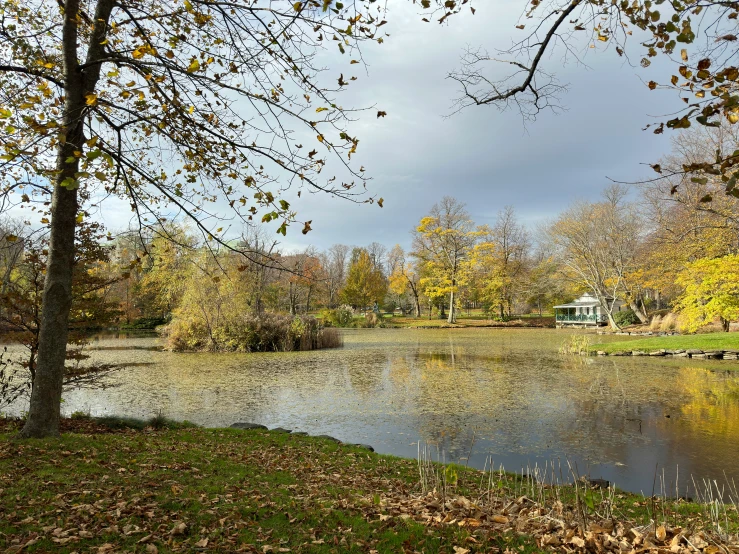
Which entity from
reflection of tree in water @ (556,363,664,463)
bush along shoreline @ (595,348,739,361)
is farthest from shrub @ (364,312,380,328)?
reflection of tree in water @ (556,363,664,463)

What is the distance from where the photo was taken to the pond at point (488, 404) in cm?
689

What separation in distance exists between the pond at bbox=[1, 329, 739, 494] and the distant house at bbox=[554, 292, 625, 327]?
2208 cm

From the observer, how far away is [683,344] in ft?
62.5

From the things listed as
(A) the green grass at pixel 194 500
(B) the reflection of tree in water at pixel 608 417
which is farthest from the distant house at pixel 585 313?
(A) the green grass at pixel 194 500

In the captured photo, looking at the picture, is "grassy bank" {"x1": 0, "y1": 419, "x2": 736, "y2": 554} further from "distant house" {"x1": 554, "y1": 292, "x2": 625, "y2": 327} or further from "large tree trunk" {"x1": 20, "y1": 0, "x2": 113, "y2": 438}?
"distant house" {"x1": 554, "y1": 292, "x2": 625, "y2": 327}

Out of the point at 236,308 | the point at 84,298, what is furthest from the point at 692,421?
the point at 236,308

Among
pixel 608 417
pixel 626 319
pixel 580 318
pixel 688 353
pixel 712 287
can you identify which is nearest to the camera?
pixel 608 417

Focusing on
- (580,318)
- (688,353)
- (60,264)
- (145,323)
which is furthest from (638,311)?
(145,323)

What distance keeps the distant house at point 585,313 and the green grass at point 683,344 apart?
692 inches

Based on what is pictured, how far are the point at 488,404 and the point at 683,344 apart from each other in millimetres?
14020

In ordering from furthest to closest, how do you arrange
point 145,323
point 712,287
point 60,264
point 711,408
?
point 145,323 → point 712,287 → point 711,408 → point 60,264

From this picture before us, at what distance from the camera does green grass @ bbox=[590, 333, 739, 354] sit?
17.7 m

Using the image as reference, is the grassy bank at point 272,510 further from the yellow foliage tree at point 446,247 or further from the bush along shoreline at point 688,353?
the yellow foliage tree at point 446,247

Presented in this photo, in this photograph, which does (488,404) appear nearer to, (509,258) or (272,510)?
(272,510)
